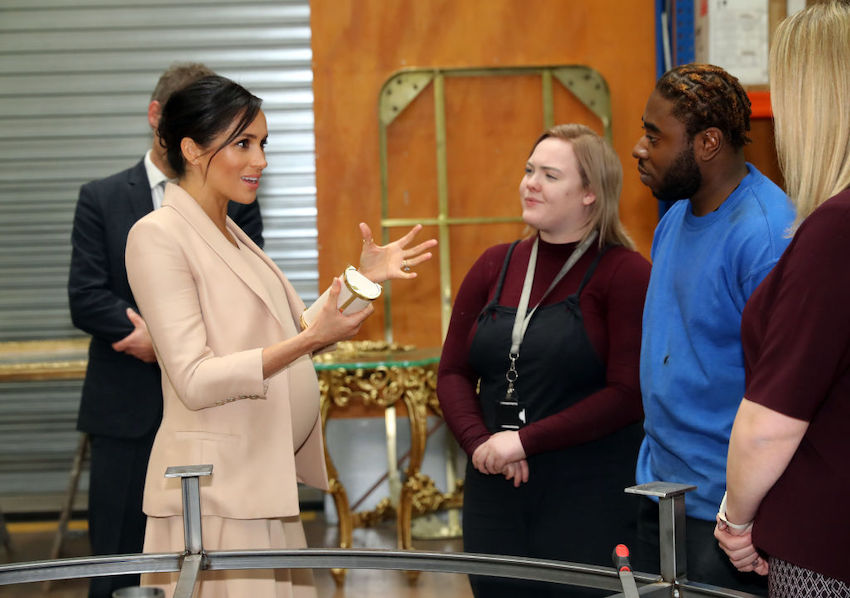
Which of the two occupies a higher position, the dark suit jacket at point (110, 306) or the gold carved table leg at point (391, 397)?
the dark suit jacket at point (110, 306)

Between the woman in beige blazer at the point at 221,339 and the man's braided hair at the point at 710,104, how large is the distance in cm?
66

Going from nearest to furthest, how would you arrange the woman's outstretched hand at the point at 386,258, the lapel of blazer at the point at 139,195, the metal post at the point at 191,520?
the metal post at the point at 191,520
the woman's outstretched hand at the point at 386,258
the lapel of blazer at the point at 139,195

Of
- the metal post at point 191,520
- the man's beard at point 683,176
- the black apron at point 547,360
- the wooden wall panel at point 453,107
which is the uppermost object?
the wooden wall panel at point 453,107

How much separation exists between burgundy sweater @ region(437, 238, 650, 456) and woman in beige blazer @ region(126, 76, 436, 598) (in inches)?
19.4

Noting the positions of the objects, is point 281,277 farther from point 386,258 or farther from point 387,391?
point 387,391

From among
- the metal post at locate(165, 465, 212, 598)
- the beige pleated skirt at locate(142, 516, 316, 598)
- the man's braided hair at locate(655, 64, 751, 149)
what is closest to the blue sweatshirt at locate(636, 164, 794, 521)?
the man's braided hair at locate(655, 64, 751, 149)

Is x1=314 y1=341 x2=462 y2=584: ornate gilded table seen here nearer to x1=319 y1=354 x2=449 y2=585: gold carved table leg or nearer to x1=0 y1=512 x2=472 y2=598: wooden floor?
x1=319 y1=354 x2=449 y2=585: gold carved table leg

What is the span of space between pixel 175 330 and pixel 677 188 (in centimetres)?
107

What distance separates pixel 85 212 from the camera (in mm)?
3016

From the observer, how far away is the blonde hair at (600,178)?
2.61 metres

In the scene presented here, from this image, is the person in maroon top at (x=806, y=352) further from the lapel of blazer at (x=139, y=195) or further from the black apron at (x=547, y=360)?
the lapel of blazer at (x=139, y=195)

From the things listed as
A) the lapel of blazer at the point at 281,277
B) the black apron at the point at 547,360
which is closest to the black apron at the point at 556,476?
the black apron at the point at 547,360

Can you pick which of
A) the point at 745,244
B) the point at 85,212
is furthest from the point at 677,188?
the point at 85,212

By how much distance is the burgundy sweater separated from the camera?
95.7 inches
